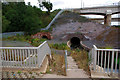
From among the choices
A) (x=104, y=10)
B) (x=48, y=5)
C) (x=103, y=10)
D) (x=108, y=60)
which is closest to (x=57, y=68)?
(x=108, y=60)

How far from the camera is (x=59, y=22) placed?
26.8 metres

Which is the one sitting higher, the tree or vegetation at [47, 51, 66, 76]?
the tree

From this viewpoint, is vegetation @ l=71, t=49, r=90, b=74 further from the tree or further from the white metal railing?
the tree

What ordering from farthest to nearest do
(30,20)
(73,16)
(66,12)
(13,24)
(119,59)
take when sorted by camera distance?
(66,12), (73,16), (13,24), (30,20), (119,59)

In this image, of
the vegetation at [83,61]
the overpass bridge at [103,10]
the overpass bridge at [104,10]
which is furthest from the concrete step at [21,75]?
the overpass bridge at [104,10]

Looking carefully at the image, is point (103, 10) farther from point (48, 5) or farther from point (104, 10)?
point (48, 5)

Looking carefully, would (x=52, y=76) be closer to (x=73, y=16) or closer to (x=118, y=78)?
(x=118, y=78)

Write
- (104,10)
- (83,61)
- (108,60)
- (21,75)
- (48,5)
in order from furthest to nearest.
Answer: (48,5) → (104,10) → (83,61) → (21,75) → (108,60)

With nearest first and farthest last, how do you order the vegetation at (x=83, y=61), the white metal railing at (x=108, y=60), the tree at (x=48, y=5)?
the white metal railing at (x=108, y=60) → the vegetation at (x=83, y=61) → the tree at (x=48, y=5)

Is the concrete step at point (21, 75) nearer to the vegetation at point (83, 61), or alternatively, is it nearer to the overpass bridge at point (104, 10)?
the vegetation at point (83, 61)

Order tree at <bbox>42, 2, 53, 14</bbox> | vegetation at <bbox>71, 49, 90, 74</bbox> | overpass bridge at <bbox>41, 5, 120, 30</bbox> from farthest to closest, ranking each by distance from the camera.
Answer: tree at <bbox>42, 2, 53, 14</bbox>
overpass bridge at <bbox>41, 5, 120, 30</bbox>
vegetation at <bbox>71, 49, 90, 74</bbox>

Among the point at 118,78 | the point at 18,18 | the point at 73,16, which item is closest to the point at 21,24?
the point at 18,18

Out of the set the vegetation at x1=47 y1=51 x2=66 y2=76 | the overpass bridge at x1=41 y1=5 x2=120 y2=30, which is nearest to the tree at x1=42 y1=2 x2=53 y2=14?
the overpass bridge at x1=41 y1=5 x2=120 y2=30

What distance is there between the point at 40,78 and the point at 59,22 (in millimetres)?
23495
